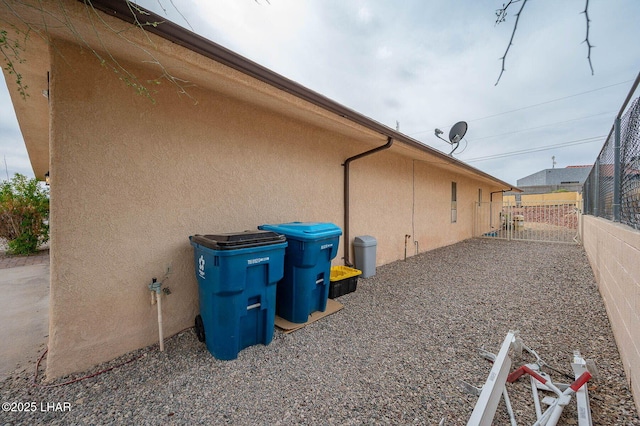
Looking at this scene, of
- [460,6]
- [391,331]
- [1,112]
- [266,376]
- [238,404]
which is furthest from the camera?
[1,112]

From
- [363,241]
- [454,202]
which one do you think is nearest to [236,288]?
[363,241]

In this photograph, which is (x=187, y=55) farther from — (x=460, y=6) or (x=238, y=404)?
(x=238, y=404)

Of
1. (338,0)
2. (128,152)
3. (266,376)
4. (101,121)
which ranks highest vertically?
(338,0)

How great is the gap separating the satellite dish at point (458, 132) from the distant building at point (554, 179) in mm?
26391

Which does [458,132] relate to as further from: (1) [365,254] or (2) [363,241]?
(1) [365,254]

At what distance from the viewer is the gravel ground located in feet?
5.51

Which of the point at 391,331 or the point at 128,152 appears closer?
the point at 128,152

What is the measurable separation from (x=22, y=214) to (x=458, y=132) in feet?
43.8

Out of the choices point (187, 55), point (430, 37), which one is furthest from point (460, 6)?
point (187, 55)

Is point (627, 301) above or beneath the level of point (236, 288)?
beneath

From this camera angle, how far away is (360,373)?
211 centimetres

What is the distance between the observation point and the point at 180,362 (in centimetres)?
227

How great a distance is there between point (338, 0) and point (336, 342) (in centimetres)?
336

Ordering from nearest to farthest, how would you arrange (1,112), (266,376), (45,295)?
(266,376) < (1,112) < (45,295)
